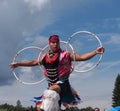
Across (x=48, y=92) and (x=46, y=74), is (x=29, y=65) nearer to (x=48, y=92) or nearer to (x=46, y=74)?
(x=46, y=74)

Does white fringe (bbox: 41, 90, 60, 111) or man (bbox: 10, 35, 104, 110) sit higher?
man (bbox: 10, 35, 104, 110)

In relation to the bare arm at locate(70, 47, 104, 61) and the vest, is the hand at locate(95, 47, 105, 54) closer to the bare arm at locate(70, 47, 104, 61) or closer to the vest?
the bare arm at locate(70, 47, 104, 61)

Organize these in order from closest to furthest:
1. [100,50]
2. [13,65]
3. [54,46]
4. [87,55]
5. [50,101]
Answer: [50,101], [100,50], [87,55], [54,46], [13,65]

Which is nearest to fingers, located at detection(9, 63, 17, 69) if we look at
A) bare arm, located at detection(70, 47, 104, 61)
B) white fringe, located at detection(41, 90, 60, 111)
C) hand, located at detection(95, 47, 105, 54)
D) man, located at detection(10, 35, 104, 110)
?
man, located at detection(10, 35, 104, 110)

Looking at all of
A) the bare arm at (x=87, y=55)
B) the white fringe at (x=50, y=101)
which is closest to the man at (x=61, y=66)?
the bare arm at (x=87, y=55)

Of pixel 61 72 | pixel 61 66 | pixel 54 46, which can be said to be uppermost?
pixel 54 46

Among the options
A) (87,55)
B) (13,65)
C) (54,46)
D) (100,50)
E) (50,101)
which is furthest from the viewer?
(13,65)

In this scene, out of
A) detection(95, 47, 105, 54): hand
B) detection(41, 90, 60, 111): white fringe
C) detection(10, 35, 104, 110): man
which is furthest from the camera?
detection(10, 35, 104, 110): man

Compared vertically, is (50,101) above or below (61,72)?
below

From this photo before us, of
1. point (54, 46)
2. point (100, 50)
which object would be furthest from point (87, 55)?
point (54, 46)

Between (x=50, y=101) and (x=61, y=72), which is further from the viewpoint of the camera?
(x=61, y=72)

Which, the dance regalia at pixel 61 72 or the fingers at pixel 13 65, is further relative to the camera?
the fingers at pixel 13 65

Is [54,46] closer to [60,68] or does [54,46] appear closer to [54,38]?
[54,38]

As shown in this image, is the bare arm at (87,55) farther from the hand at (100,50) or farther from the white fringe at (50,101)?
the white fringe at (50,101)
